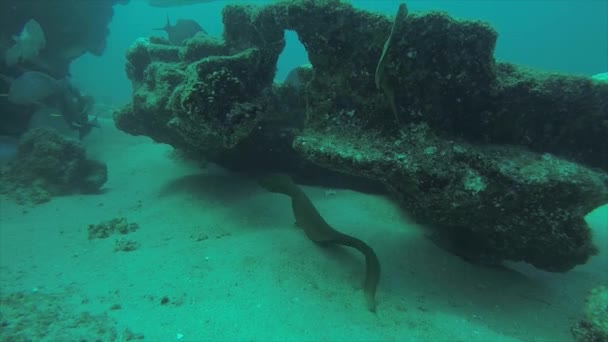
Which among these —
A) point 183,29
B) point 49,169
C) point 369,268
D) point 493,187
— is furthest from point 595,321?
point 183,29

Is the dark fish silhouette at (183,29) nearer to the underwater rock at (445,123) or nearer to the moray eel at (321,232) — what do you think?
the underwater rock at (445,123)

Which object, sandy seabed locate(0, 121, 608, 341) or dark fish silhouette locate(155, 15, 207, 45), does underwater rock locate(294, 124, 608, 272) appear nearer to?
sandy seabed locate(0, 121, 608, 341)

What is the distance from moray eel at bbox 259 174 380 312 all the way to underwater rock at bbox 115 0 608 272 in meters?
0.70

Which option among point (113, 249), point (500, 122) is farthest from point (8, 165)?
point (500, 122)

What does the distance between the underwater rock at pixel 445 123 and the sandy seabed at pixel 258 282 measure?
54 centimetres

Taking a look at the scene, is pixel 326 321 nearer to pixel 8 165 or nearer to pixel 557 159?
pixel 557 159

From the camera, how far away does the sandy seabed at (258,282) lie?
3.04 metres

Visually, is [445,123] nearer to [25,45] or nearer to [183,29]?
[25,45]

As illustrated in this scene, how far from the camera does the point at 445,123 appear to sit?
3654mm

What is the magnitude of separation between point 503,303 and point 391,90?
2.41 meters

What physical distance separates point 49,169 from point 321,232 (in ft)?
20.8

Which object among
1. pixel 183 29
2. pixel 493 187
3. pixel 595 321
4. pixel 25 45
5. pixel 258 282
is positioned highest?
pixel 183 29

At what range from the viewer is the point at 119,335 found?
9.50 ft

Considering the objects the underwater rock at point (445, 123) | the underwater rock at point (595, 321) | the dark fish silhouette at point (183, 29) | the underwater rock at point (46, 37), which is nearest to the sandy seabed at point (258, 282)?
the underwater rock at point (595, 321)
